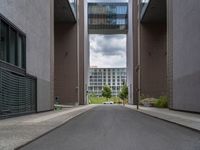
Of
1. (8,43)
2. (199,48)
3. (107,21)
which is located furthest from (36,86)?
(107,21)

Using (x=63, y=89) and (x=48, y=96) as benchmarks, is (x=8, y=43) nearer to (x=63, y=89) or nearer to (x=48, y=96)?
(x=48, y=96)

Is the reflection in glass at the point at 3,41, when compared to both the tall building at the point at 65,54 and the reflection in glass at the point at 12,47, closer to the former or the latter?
the tall building at the point at 65,54

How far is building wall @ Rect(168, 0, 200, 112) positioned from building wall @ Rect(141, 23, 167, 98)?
2675cm

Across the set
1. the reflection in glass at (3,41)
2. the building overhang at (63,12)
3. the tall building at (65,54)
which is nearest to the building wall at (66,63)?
the tall building at (65,54)

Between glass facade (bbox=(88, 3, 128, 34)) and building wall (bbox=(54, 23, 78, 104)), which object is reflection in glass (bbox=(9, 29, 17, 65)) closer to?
building wall (bbox=(54, 23, 78, 104))

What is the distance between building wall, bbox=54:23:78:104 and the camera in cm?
5941

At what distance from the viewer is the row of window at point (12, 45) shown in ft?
62.2

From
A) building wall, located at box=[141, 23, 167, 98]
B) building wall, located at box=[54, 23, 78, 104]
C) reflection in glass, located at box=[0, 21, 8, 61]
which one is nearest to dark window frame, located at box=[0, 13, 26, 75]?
reflection in glass, located at box=[0, 21, 8, 61]

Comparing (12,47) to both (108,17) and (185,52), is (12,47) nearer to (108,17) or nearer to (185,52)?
(185,52)

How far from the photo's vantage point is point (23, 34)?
2323 centimetres

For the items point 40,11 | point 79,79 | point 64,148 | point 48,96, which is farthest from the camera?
point 79,79

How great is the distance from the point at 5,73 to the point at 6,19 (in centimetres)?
309

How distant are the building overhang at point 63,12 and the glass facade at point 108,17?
24.7 metres

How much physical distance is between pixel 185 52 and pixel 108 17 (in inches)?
2348
